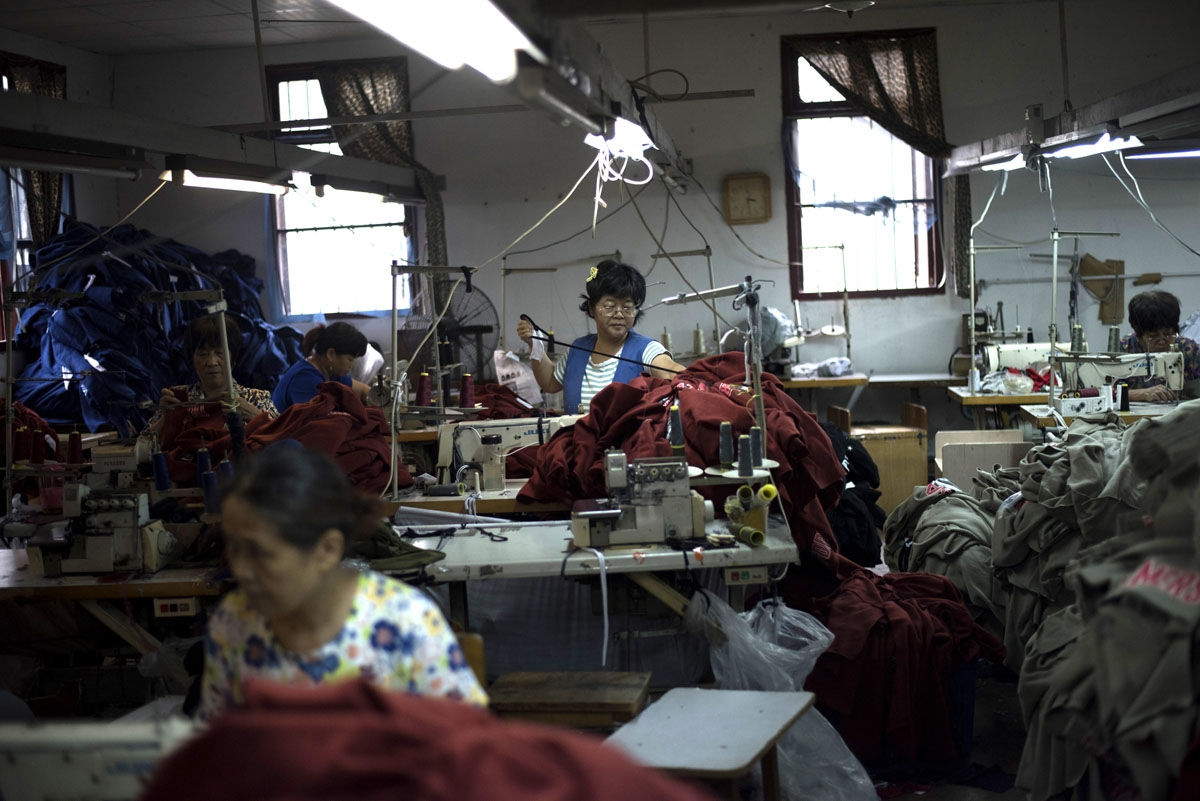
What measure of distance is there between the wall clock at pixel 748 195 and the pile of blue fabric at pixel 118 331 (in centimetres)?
341

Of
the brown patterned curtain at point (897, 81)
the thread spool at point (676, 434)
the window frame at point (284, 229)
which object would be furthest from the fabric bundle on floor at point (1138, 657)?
the window frame at point (284, 229)

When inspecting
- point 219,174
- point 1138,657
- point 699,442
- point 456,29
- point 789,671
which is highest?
point 219,174

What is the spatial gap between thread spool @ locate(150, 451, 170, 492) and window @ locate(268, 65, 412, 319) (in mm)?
5082

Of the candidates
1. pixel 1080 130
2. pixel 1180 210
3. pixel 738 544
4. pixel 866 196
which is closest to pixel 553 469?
pixel 738 544

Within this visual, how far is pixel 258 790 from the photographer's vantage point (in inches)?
50.8

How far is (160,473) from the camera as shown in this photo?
3447 millimetres

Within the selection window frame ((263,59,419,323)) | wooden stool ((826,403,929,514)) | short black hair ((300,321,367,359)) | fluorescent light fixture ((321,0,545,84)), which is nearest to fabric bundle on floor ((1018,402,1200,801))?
fluorescent light fixture ((321,0,545,84))

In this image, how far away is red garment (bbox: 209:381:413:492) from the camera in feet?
12.4

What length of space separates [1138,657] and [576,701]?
129 cm

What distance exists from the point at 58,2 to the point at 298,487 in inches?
257

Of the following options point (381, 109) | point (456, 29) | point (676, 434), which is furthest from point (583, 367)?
point (381, 109)

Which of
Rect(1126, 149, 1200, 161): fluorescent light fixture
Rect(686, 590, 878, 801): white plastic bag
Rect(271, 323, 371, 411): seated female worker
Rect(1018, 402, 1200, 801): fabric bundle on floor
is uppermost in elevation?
Rect(1126, 149, 1200, 161): fluorescent light fixture

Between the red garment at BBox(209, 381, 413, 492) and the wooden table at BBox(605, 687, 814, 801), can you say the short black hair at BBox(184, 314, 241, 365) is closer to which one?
the red garment at BBox(209, 381, 413, 492)

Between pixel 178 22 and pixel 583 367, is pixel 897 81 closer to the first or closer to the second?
pixel 583 367
